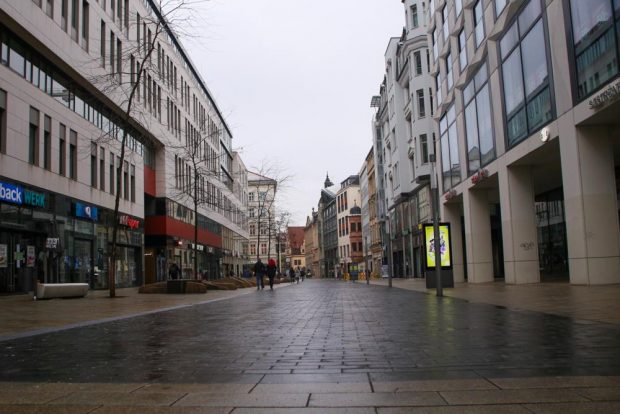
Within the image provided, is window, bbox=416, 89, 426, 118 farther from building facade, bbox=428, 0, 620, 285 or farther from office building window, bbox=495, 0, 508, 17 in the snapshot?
office building window, bbox=495, 0, 508, 17

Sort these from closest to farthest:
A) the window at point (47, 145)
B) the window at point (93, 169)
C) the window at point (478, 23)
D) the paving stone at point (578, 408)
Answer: the paving stone at point (578, 408) < the window at point (478, 23) < the window at point (47, 145) < the window at point (93, 169)

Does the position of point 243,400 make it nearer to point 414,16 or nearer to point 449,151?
point 449,151

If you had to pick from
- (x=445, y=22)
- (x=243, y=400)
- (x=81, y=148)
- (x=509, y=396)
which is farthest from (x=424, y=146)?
(x=243, y=400)

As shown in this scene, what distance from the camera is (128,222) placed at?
1592 inches

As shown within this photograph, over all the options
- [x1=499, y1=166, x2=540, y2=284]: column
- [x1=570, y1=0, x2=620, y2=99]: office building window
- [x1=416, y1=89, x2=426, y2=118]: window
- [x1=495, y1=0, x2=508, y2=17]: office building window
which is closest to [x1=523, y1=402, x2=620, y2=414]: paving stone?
[x1=570, y1=0, x2=620, y2=99]: office building window

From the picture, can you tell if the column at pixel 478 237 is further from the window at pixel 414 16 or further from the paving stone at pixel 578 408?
the paving stone at pixel 578 408

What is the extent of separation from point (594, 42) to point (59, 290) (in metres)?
19.5

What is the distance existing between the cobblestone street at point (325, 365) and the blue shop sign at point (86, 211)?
23.4 m

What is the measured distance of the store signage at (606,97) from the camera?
1548 centimetres

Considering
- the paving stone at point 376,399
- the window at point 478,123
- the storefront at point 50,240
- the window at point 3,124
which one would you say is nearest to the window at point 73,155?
the storefront at point 50,240

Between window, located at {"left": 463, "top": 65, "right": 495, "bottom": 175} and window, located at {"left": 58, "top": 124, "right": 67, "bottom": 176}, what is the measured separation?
20654mm

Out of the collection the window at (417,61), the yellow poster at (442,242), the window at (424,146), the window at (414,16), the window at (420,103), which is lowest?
the yellow poster at (442,242)

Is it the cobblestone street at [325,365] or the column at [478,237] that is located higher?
the column at [478,237]

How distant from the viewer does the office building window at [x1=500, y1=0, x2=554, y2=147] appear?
20678 mm
